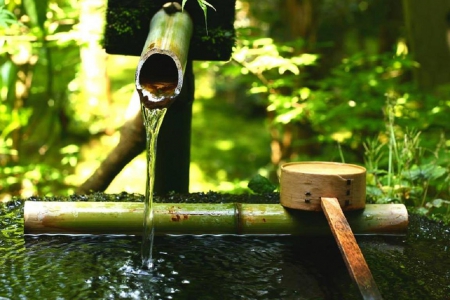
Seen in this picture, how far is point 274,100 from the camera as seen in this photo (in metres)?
4.44

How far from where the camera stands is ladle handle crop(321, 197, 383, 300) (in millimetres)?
1524

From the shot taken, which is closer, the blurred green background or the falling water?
the falling water

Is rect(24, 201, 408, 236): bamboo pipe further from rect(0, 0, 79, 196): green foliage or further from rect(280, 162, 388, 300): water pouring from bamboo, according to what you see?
rect(0, 0, 79, 196): green foliage

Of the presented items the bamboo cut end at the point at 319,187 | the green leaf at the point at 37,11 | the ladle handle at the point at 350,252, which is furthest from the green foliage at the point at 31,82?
the ladle handle at the point at 350,252

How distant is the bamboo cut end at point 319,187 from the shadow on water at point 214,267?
0.19m

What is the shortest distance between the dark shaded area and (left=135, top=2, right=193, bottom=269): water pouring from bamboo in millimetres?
265

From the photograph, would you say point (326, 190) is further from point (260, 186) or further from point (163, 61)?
point (260, 186)

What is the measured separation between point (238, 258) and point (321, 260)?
1.06 ft

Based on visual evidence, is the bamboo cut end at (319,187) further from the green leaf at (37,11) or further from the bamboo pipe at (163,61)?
the green leaf at (37,11)

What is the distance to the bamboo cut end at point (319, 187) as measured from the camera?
81.0 inches

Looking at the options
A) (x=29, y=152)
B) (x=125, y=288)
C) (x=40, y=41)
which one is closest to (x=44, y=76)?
(x=29, y=152)

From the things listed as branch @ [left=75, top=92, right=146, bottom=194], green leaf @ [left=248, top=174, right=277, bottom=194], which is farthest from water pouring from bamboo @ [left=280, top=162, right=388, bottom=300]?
branch @ [left=75, top=92, right=146, bottom=194]

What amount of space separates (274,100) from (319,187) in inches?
96.5

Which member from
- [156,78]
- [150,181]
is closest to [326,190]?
[150,181]
